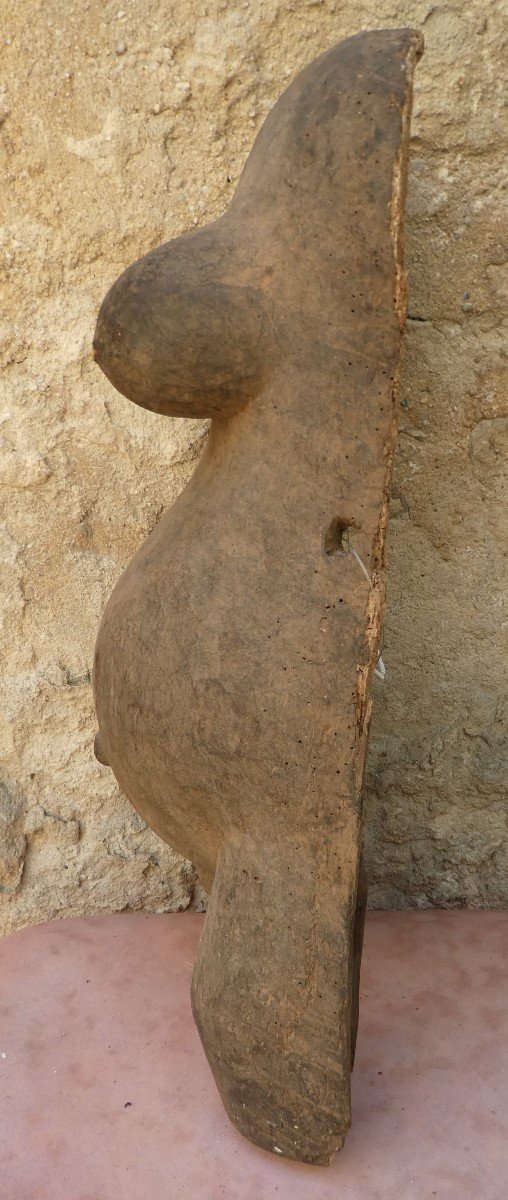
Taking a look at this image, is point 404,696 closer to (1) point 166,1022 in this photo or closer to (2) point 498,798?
(2) point 498,798

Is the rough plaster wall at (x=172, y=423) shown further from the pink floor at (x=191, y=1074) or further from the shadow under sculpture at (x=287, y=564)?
the shadow under sculpture at (x=287, y=564)

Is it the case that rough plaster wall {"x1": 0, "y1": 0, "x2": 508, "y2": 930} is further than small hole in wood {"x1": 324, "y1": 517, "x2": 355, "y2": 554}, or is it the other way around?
rough plaster wall {"x1": 0, "y1": 0, "x2": 508, "y2": 930}

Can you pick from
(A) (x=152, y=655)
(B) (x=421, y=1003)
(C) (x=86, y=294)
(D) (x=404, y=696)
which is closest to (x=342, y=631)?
(A) (x=152, y=655)

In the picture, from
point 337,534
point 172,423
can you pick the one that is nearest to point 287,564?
point 337,534

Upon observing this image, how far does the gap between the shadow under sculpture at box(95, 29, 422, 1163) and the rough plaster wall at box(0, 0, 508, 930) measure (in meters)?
0.44

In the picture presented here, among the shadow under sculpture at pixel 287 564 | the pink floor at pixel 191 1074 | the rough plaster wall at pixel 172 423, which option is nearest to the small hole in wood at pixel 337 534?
the shadow under sculpture at pixel 287 564

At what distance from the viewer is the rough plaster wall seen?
71.1 inches

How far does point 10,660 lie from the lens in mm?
1990

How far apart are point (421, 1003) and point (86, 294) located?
1.46m

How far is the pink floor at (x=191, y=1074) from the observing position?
1390 millimetres

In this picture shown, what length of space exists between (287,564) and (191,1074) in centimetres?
86

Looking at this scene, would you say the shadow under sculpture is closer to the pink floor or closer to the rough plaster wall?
the pink floor

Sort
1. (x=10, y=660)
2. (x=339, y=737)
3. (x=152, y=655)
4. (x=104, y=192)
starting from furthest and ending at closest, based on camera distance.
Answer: (x=10, y=660)
(x=104, y=192)
(x=152, y=655)
(x=339, y=737)

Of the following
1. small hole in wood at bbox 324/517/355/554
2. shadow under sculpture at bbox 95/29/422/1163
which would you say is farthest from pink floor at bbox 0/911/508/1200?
small hole in wood at bbox 324/517/355/554
